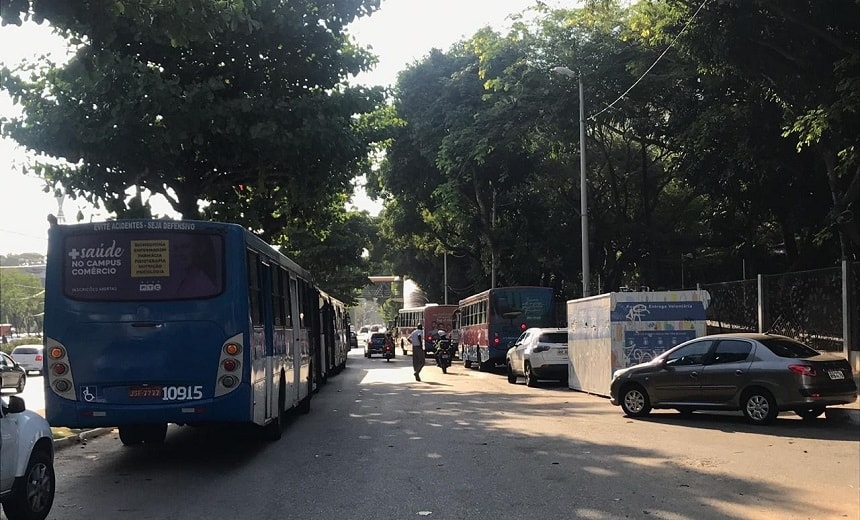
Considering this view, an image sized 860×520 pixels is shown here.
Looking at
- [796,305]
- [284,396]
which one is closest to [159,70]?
[284,396]

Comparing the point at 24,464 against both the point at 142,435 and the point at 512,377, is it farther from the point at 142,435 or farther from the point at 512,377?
the point at 512,377

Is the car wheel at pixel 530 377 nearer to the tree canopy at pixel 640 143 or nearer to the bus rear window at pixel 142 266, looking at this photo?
the tree canopy at pixel 640 143

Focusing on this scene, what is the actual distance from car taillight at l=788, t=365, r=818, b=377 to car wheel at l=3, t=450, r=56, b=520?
10339 mm

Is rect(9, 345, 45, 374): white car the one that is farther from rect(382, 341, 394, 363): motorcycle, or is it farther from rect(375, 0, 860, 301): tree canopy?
rect(375, 0, 860, 301): tree canopy

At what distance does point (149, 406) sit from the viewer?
29.9 ft

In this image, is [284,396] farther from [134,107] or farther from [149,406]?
[134,107]

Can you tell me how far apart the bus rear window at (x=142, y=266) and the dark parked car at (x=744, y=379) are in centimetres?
807

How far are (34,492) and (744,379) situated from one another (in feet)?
33.8

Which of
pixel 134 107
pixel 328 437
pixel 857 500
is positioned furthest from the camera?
pixel 134 107

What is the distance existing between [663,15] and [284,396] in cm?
1428

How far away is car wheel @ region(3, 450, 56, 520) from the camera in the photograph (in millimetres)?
6461

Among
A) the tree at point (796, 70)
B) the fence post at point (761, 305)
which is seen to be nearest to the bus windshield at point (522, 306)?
the fence post at point (761, 305)

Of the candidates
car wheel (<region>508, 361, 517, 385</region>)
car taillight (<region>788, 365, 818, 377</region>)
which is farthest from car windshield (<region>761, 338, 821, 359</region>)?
car wheel (<region>508, 361, 517, 385</region>)

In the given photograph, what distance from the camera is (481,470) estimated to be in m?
9.06
